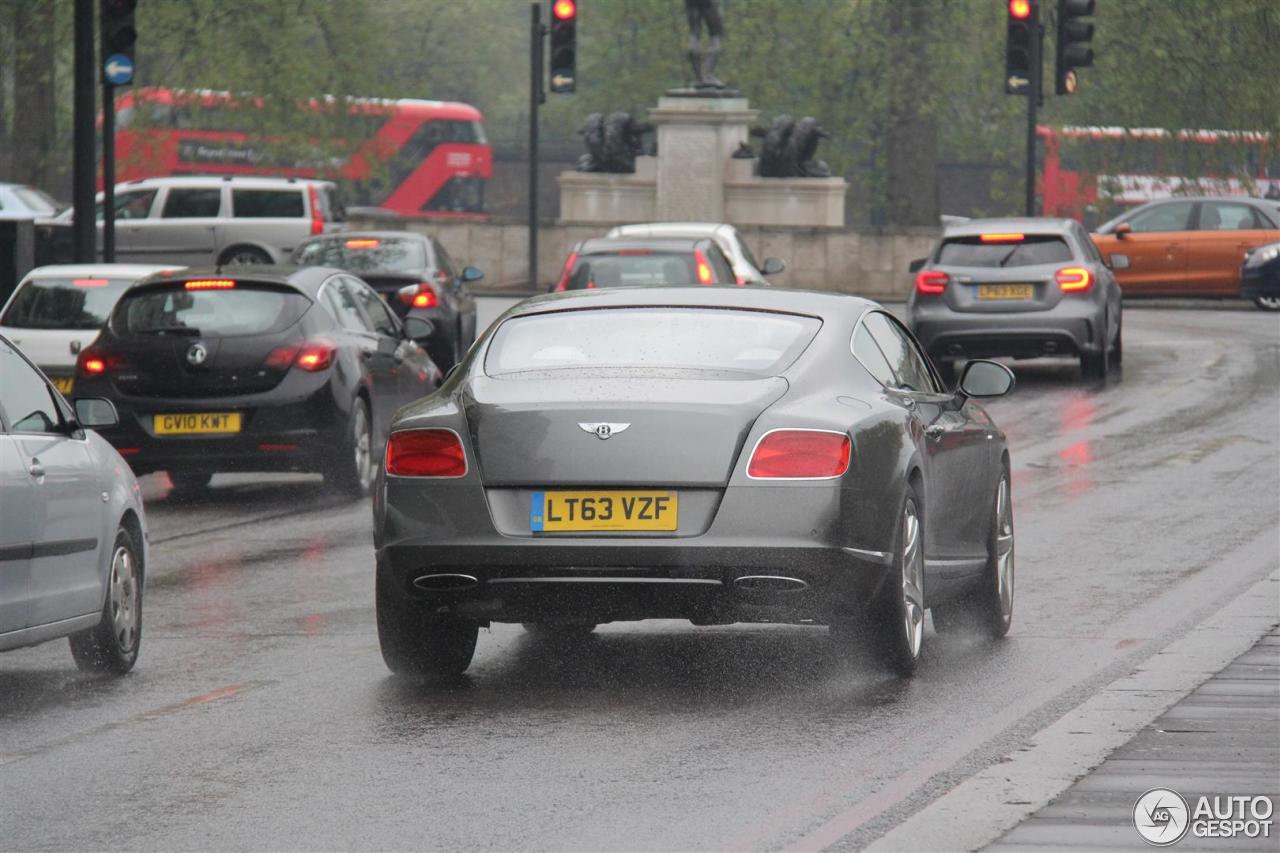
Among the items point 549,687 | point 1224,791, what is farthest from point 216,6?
point 1224,791

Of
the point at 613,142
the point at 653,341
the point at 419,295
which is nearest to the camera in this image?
the point at 653,341

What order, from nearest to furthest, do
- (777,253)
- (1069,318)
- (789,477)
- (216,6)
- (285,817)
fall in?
(285,817) < (789,477) < (1069,318) < (216,6) < (777,253)

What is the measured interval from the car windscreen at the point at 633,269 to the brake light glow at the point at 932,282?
281 cm

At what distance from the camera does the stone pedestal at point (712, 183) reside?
148 ft

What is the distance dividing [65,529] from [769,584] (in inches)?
97.9

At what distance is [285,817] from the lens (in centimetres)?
657

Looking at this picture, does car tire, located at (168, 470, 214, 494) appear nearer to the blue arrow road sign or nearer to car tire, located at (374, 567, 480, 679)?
the blue arrow road sign

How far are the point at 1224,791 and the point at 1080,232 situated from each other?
A: 1864 cm

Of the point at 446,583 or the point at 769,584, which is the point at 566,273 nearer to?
the point at 446,583

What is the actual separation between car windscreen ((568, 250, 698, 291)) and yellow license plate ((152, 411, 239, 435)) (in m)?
6.36

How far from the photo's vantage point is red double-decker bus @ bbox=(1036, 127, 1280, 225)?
1916 inches

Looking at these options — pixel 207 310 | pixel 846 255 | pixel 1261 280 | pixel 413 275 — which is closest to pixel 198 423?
pixel 207 310

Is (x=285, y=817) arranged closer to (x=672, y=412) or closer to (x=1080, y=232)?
(x=672, y=412)

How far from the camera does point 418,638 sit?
8797mm
